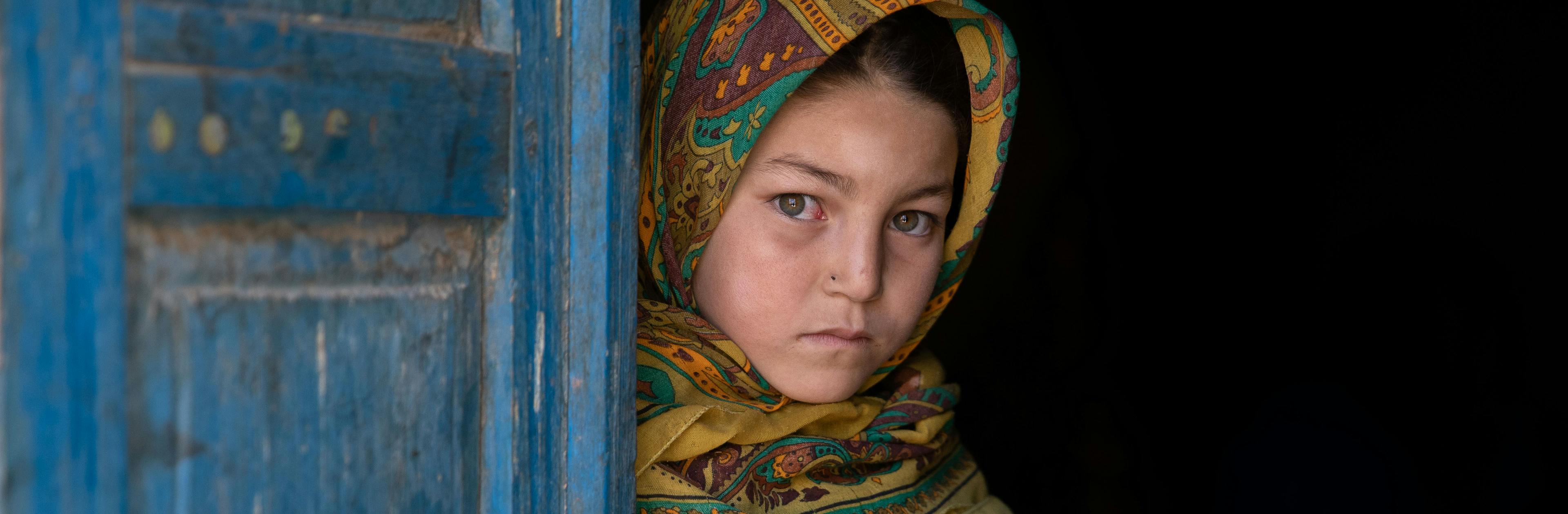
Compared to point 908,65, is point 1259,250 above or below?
below

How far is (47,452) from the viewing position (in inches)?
25.2

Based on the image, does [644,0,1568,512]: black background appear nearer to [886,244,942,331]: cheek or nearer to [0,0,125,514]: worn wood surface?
[886,244,942,331]: cheek

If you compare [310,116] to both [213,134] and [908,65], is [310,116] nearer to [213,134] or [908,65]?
[213,134]

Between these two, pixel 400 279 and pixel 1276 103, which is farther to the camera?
pixel 1276 103

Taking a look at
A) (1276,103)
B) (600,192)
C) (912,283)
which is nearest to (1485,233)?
(1276,103)

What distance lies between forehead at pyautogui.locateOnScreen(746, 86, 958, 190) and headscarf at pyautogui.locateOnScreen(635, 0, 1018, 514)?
6 cm

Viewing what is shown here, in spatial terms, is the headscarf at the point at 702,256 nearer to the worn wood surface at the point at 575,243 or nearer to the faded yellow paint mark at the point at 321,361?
the worn wood surface at the point at 575,243

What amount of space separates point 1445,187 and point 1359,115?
451mm

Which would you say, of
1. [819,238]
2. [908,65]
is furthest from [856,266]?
[908,65]

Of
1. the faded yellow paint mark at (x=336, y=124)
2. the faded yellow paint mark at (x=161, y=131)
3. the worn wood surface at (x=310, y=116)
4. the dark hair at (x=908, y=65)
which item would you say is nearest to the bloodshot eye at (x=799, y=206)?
the dark hair at (x=908, y=65)

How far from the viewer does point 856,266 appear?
4.38 ft

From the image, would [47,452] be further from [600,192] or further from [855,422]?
[855,422]

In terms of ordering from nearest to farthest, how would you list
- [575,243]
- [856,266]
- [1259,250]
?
[575,243], [856,266], [1259,250]

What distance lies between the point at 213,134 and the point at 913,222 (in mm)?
1002
